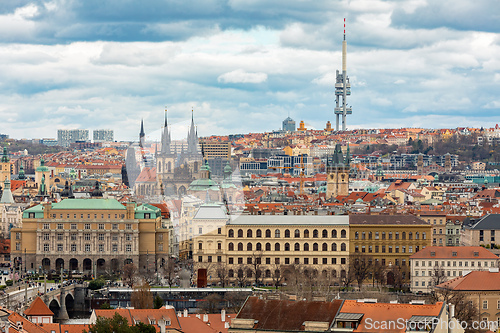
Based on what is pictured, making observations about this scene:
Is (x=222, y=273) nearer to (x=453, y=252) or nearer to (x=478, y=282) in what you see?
(x=453, y=252)

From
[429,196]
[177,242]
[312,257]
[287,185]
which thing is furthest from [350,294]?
[287,185]

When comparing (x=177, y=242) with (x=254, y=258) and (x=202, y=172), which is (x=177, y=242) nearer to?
(x=254, y=258)

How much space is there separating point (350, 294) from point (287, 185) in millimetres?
96771

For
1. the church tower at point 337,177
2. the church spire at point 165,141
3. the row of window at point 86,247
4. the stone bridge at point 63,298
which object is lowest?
the stone bridge at point 63,298

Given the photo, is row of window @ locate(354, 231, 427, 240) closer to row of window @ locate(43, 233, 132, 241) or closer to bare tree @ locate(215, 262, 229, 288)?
bare tree @ locate(215, 262, 229, 288)

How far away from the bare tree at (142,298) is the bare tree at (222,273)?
917 centimetres

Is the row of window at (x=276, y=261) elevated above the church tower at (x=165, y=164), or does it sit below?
below

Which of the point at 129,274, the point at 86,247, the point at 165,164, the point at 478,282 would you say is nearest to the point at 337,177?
the point at 86,247

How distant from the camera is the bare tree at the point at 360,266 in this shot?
6488 centimetres

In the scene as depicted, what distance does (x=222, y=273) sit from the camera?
64.9 meters

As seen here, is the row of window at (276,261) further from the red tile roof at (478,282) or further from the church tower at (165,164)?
the red tile roof at (478,282)

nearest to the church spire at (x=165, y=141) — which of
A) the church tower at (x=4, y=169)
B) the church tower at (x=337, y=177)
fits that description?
the church tower at (x=337, y=177)

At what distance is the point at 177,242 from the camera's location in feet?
229

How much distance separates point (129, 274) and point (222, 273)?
15.7 ft
